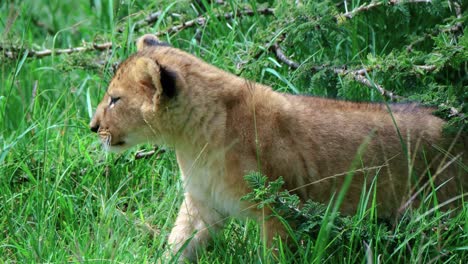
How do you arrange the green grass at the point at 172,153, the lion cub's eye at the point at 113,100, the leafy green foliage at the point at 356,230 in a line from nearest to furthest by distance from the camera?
1. the leafy green foliage at the point at 356,230
2. the green grass at the point at 172,153
3. the lion cub's eye at the point at 113,100

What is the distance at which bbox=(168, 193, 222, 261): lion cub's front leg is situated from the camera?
5.08 metres

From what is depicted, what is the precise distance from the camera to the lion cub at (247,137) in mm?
4840

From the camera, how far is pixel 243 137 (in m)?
4.86

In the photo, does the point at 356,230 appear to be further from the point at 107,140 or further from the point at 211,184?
the point at 107,140

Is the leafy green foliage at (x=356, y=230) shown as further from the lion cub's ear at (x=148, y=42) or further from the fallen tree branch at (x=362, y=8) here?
the fallen tree branch at (x=362, y=8)

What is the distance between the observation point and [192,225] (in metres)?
5.12

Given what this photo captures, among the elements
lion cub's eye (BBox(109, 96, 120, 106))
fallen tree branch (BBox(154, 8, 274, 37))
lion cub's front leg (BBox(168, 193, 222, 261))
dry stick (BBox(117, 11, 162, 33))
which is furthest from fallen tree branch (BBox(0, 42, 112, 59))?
lion cub's front leg (BBox(168, 193, 222, 261))

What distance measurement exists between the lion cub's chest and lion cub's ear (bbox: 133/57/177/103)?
38cm

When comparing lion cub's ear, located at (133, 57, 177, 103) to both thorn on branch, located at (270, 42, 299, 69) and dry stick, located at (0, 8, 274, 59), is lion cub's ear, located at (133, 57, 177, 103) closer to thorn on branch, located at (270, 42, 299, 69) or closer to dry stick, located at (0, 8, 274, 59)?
thorn on branch, located at (270, 42, 299, 69)

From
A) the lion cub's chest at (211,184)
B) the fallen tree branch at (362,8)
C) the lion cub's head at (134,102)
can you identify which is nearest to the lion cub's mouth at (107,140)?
the lion cub's head at (134,102)

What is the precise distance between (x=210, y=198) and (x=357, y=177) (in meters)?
0.79

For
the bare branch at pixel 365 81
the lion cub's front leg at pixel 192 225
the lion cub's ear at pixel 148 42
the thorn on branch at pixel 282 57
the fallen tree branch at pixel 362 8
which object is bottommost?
the lion cub's front leg at pixel 192 225

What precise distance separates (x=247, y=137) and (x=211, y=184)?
12.0 inches

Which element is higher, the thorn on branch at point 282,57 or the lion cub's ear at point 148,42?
the lion cub's ear at point 148,42
